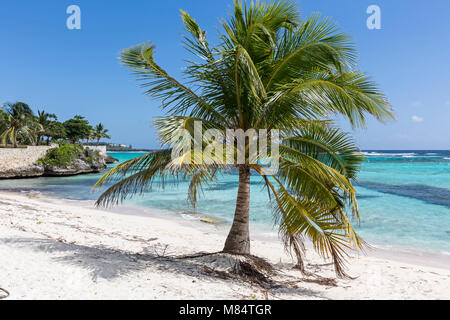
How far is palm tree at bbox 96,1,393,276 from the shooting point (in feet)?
14.3

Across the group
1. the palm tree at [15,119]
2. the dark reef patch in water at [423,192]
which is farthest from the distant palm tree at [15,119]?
the dark reef patch in water at [423,192]

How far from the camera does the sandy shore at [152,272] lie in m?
3.62

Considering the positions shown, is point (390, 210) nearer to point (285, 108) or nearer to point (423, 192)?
point (423, 192)

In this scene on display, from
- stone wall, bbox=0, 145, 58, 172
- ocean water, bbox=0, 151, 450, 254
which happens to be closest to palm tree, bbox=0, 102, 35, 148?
stone wall, bbox=0, 145, 58, 172

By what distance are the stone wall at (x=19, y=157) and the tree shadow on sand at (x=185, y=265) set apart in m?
27.6

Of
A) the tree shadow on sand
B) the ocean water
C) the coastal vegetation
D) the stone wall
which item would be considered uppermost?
the coastal vegetation

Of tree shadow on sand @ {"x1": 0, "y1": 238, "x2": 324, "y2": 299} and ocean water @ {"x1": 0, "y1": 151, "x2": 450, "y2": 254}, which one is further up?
tree shadow on sand @ {"x1": 0, "y1": 238, "x2": 324, "y2": 299}

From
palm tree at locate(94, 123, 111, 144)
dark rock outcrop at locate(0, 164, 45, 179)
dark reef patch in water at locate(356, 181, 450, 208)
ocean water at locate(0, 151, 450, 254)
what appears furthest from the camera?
palm tree at locate(94, 123, 111, 144)

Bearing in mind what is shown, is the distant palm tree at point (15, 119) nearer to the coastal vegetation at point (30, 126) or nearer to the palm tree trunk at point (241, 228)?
the coastal vegetation at point (30, 126)

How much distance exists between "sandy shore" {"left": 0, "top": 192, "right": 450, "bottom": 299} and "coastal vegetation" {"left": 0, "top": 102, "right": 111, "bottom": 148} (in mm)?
33736

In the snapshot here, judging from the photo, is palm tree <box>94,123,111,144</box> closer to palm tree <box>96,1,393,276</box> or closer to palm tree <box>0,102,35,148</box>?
palm tree <box>0,102,35,148</box>

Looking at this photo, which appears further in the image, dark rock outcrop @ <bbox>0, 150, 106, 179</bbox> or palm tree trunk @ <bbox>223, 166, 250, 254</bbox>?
dark rock outcrop @ <bbox>0, 150, 106, 179</bbox>
